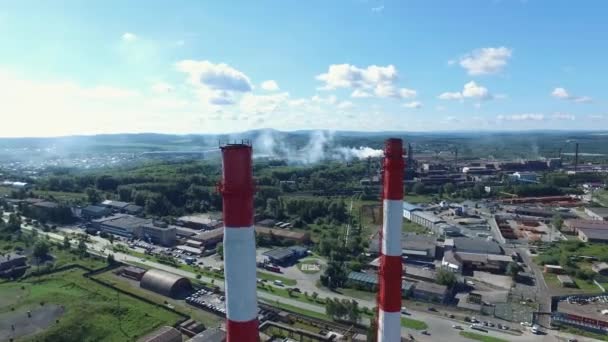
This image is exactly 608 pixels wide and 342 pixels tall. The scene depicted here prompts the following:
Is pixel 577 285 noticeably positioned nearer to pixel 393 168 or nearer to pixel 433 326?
pixel 433 326

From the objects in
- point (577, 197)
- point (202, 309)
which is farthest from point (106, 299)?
point (577, 197)

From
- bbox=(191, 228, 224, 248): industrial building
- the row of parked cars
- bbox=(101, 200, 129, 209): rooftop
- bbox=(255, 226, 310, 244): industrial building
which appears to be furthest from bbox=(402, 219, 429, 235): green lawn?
bbox=(101, 200, 129, 209): rooftop

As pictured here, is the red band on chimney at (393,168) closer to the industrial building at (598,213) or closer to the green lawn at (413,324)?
the green lawn at (413,324)

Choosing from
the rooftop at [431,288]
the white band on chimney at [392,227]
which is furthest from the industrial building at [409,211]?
the white band on chimney at [392,227]

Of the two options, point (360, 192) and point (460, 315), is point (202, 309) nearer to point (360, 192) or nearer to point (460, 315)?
point (460, 315)

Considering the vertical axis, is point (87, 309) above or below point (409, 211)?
below

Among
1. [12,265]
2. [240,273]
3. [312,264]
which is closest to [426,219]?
[312,264]
